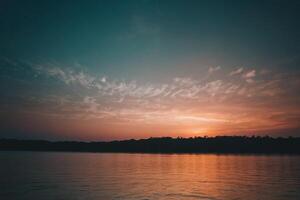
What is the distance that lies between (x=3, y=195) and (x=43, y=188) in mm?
6535

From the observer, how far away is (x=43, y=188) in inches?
1695

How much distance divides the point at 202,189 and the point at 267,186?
35.7 feet

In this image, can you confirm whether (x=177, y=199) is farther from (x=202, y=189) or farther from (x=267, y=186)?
(x=267, y=186)

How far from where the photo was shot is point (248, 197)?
37.3 metres

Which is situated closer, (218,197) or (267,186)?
(218,197)

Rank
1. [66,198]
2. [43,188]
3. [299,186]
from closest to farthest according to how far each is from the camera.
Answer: [66,198]
[43,188]
[299,186]

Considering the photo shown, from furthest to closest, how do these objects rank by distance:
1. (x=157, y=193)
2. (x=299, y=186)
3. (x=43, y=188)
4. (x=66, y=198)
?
(x=299, y=186) → (x=43, y=188) → (x=157, y=193) → (x=66, y=198)

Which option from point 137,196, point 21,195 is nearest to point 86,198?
point 137,196

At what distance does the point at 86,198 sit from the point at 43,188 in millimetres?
10310

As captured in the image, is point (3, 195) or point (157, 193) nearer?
point (3, 195)

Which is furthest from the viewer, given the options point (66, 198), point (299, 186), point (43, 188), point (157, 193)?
point (299, 186)

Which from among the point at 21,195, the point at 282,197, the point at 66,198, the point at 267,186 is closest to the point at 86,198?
the point at 66,198

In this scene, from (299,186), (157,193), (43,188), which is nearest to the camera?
(157,193)

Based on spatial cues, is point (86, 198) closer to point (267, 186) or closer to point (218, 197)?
point (218, 197)
